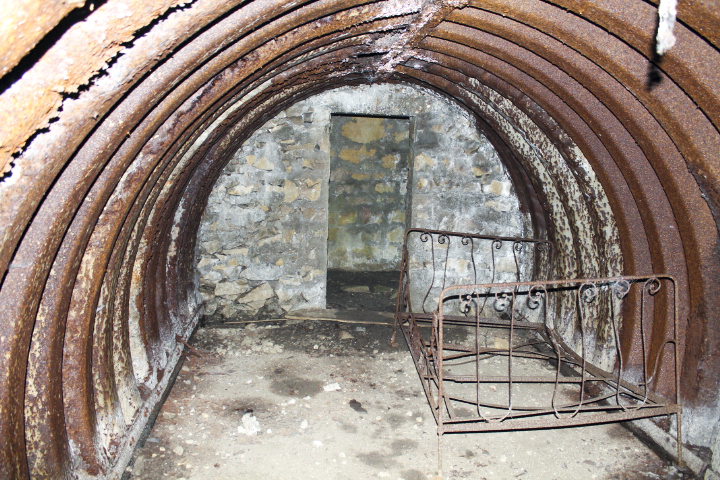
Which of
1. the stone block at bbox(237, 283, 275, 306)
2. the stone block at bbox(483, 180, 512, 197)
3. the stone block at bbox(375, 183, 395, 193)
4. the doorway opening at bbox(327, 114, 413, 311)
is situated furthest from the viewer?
the stone block at bbox(375, 183, 395, 193)

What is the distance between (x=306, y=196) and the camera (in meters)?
5.99

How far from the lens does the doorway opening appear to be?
27.1 feet

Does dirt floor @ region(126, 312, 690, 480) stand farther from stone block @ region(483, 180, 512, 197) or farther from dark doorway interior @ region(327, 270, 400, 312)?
stone block @ region(483, 180, 512, 197)

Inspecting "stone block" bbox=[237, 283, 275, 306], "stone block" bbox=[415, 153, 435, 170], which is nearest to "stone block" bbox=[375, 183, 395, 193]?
"stone block" bbox=[415, 153, 435, 170]

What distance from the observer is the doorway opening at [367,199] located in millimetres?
8250

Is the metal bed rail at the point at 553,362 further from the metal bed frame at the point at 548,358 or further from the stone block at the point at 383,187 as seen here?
the stone block at the point at 383,187

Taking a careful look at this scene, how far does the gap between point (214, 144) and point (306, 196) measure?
1.43 meters

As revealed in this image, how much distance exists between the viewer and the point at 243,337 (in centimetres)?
578

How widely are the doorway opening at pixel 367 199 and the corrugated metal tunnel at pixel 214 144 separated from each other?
294cm

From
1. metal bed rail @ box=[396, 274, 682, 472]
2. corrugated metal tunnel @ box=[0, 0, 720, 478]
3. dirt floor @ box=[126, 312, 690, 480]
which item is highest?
corrugated metal tunnel @ box=[0, 0, 720, 478]

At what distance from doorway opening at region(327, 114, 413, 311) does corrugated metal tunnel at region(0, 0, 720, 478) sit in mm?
2942

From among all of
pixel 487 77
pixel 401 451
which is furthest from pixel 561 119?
pixel 401 451

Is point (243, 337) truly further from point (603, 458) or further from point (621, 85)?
point (621, 85)

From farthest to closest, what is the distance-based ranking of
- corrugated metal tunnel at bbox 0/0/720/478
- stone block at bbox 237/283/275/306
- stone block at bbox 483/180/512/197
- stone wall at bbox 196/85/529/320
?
stone block at bbox 237/283/275/306
stone block at bbox 483/180/512/197
stone wall at bbox 196/85/529/320
corrugated metal tunnel at bbox 0/0/720/478
